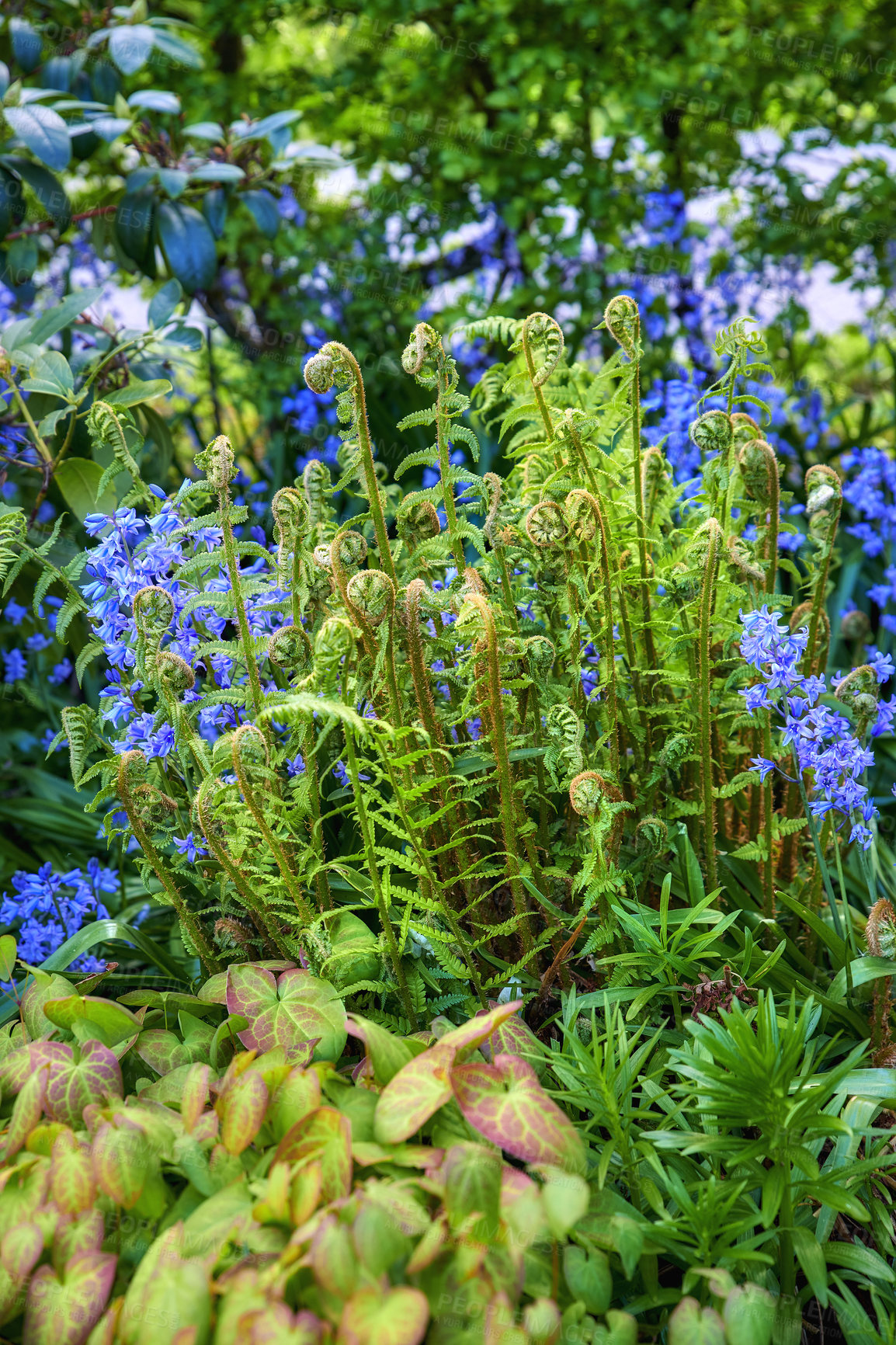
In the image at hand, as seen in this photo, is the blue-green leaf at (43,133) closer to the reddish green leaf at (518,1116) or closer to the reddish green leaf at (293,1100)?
the reddish green leaf at (293,1100)

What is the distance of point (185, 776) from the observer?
1.89 meters

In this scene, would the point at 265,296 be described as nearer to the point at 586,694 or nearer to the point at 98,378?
the point at 98,378

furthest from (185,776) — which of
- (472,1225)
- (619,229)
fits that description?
(619,229)

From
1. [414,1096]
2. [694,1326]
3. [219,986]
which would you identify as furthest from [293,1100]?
[694,1326]

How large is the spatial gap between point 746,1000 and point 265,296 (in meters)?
4.25

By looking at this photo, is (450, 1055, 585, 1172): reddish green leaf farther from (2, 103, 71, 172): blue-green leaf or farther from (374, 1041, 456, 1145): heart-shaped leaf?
(2, 103, 71, 172): blue-green leaf

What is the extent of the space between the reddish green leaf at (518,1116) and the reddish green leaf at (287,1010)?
27cm

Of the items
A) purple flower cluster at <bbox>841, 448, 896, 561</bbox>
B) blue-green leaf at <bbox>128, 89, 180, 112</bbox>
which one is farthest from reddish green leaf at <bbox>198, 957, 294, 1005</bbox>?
blue-green leaf at <bbox>128, 89, 180, 112</bbox>

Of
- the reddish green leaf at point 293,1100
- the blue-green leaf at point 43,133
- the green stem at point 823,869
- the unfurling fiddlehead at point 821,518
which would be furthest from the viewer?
the blue-green leaf at point 43,133

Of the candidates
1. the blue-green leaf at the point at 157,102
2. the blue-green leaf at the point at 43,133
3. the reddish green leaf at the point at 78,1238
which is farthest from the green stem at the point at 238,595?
the blue-green leaf at the point at 157,102

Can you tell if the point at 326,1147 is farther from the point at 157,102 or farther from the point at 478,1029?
the point at 157,102

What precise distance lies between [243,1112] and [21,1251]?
0.28m

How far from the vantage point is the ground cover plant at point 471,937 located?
3.89ft

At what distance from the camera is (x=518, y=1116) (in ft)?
4.04
